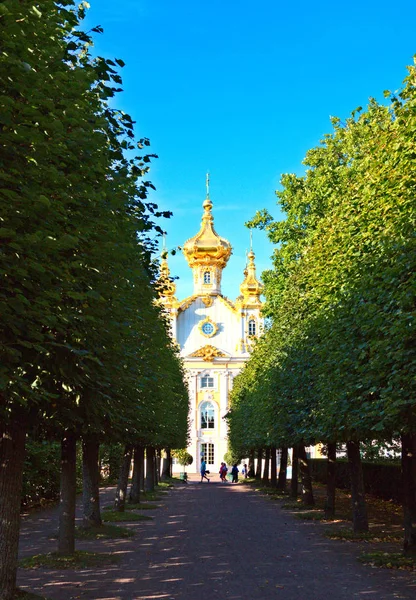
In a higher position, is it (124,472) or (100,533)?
(124,472)

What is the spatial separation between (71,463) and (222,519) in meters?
12.3

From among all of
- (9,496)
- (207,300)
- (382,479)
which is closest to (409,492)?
(9,496)

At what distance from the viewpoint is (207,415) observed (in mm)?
85250

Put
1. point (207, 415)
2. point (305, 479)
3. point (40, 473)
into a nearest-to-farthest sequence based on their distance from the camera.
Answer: point (40, 473) < point (305, 479) < point (207, 415)

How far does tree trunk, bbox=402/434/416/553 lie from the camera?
1507 centimetres

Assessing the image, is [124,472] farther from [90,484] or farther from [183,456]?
[183,456]

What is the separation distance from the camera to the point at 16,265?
7.82m

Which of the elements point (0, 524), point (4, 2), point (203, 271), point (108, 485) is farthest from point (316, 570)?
point (203, 271)

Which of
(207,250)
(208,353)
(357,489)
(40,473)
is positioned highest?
(207,250)

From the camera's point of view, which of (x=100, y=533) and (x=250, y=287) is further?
(x=250, y=287)

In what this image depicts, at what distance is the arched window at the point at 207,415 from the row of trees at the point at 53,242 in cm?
7176

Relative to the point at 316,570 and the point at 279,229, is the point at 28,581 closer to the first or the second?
the point at 316,570

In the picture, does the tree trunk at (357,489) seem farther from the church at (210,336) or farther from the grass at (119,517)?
the church at (210,336)

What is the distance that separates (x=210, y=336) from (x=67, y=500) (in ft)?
238
